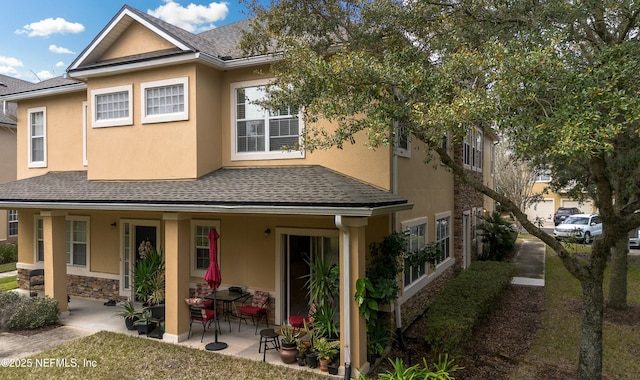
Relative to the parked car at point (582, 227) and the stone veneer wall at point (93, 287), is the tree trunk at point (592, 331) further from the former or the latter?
the parked car at point (582, 227)

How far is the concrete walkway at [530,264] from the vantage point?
661 inches

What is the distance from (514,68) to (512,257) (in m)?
19.3

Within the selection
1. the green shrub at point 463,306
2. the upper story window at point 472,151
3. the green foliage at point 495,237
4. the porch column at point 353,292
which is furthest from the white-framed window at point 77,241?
the green foliage at point 495,237

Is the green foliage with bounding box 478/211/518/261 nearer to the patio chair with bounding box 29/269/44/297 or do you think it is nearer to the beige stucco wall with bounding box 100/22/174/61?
the beige stucco wall with bounding box 100/22/174/61

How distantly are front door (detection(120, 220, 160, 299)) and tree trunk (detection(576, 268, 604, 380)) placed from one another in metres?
10.8

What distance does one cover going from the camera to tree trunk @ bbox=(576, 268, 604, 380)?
7117 mm

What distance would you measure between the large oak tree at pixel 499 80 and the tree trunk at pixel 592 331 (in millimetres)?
17

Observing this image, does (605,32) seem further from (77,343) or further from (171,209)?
(77,343)

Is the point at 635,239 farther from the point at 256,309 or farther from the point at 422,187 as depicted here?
the point at 256,309

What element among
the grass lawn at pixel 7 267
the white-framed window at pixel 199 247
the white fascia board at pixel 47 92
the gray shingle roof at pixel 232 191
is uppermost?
the white fascia board at pixel 47 92

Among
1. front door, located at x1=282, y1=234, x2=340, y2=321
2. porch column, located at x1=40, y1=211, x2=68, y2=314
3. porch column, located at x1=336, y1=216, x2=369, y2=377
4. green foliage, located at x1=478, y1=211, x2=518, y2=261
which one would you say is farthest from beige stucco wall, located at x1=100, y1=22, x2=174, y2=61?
green foliage, located at x1=478, y1=211, x2=518, y2=261

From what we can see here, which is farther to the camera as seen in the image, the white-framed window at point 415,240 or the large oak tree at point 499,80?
the white-framed window at point 415,240

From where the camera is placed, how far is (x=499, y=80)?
5.96 meters

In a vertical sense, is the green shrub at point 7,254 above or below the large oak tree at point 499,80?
below
